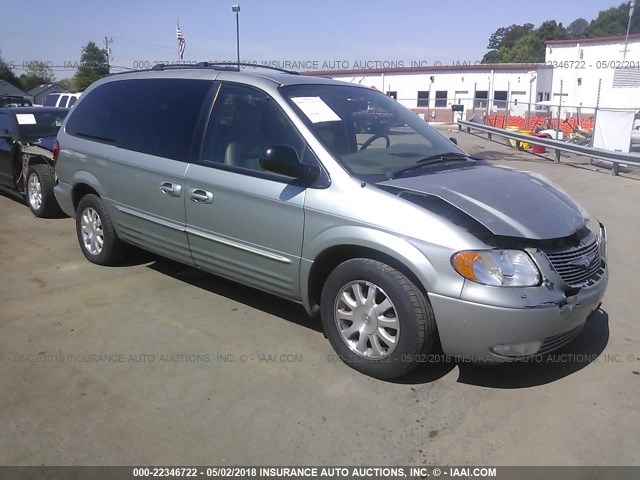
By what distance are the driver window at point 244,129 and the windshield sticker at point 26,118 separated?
17.4 feet

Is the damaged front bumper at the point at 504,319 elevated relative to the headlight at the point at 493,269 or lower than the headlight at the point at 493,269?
lower

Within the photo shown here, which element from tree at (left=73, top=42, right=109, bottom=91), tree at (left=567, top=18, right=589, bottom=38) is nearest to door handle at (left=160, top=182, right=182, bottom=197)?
tree at (left=73, top=42, right=109, bottom=91)

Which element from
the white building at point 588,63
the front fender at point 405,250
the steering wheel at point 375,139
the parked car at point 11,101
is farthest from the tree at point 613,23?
the front fender at point 405,250

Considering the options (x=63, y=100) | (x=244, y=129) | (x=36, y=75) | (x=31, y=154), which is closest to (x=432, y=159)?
(x=244, y=129)

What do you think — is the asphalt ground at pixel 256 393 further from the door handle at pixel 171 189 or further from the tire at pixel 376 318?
the door handle at pixel 171 189

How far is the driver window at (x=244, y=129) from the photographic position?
3.86 meters

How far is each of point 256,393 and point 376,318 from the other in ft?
2.79

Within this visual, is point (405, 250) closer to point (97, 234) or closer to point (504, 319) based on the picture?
point (504, 319)

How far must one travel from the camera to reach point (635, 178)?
38.3ft

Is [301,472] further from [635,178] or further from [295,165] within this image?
[635,178]

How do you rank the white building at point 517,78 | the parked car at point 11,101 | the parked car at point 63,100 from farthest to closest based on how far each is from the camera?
the white building at point 517,78, the parked car at point 11,101, the parked car at point 63,100

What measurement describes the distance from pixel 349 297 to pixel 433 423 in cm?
90

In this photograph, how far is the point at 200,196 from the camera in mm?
4121

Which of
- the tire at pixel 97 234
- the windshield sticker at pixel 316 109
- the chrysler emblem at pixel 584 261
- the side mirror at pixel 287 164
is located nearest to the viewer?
the chrysler emblem at pixel 584 261
